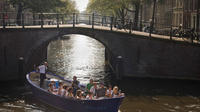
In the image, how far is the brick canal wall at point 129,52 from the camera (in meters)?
26.7

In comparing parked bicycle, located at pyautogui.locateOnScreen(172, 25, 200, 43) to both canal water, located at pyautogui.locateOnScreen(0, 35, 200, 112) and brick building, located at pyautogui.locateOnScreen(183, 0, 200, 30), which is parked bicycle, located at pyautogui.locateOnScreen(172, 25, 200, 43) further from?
brick building, located at pyautogui.locateOnScreen(183, 0, 200, 30)

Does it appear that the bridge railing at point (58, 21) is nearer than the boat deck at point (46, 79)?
No

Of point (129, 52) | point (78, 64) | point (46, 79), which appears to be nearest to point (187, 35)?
point (129, 52)

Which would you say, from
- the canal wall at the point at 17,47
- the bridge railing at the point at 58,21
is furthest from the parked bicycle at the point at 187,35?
the canal wall at the point at 17,47

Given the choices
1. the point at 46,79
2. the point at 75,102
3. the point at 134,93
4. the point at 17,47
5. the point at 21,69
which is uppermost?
the point at 17,47

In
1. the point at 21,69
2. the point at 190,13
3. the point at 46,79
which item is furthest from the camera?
the point at 190,13

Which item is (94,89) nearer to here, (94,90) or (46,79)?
(94,90)

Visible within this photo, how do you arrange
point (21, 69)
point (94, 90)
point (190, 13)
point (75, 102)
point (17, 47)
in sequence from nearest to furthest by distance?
point (75, 102), point (94, 90), point (21, 69), point (17, 47), point (190, 13)

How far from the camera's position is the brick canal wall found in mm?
26703

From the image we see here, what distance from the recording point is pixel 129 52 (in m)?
28.2

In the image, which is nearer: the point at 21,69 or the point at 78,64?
the point at 21,69

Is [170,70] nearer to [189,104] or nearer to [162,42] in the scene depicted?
[162,42]

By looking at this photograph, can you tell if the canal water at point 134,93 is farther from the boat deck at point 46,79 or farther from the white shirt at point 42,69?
the white shirt at point 42,69

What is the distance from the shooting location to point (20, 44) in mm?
27219
